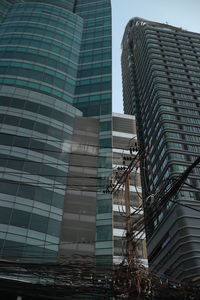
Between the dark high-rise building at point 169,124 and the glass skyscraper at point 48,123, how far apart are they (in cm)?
995

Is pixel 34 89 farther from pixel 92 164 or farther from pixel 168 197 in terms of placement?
pixel 168 197

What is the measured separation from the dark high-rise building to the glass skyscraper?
32.6 feet

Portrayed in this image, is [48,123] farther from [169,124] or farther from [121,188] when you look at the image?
[169,124]

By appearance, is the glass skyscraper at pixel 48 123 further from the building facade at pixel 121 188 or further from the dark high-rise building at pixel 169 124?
the dark high-rise building at pixel 169 124

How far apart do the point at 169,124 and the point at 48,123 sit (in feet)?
149

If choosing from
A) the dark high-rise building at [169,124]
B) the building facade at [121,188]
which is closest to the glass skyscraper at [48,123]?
the building facade at [121,188]

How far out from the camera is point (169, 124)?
246 ft

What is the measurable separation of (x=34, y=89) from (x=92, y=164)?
13.2 meters

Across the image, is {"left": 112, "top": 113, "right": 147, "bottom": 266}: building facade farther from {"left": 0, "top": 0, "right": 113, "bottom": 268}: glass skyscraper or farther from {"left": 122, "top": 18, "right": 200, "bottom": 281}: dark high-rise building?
{"left": 122, "top": 18, "right": 200, "bottom": 281}: dark high-rise building

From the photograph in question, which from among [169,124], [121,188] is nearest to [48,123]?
[121,188]

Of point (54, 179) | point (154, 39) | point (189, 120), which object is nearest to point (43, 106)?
point (54, 179)

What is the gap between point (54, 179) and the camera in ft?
104

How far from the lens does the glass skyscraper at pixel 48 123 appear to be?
27906mm

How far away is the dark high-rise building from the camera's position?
54625 mm
